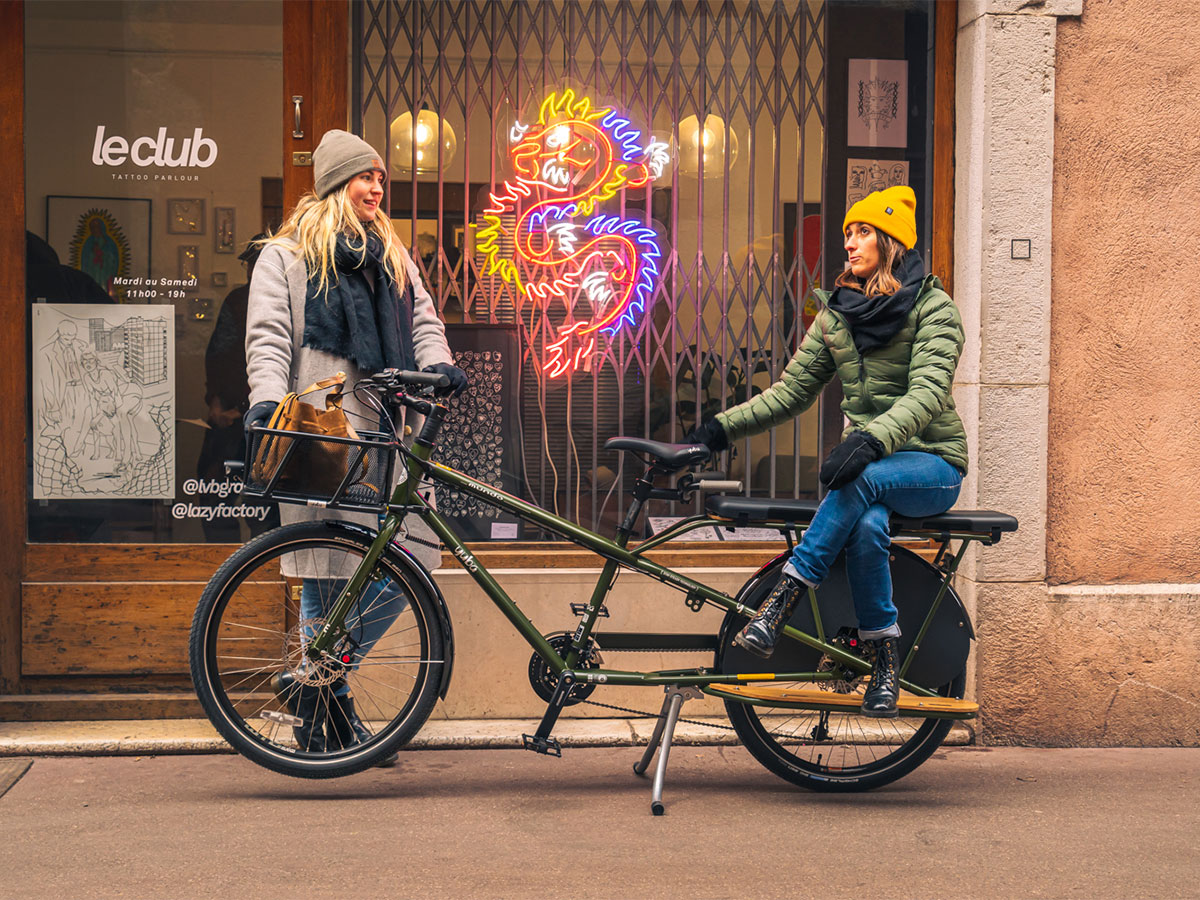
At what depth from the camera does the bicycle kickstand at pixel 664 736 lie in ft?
13.7

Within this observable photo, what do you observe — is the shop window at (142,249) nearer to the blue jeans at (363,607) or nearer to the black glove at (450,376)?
the blue jeans at (363,607)

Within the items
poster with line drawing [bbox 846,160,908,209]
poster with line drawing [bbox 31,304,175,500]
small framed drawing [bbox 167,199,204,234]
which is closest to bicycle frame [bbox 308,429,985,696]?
poster with line drawing [bbox 31,304,175,500]

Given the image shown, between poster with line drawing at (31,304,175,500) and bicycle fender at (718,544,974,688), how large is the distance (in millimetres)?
2560

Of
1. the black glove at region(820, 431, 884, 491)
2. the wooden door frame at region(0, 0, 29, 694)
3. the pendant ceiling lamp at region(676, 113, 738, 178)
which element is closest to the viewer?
the black glove at region(820, 431, 884, 491)

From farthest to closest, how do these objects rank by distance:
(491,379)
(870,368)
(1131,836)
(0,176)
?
1. (491,379)
2. (0,176)
3. (870,368)
4. (1131,836)

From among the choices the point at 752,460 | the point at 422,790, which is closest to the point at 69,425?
the point at 422,790

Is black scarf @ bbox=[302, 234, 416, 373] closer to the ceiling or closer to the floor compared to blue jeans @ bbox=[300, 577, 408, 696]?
closer to the ceiling

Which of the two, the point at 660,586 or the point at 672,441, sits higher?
the point at 672,441

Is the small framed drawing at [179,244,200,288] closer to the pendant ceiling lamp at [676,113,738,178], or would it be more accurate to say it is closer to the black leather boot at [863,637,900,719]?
the pendant ceiling lamp at [676,113,738,178]

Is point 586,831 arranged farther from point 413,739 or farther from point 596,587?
point 413,739

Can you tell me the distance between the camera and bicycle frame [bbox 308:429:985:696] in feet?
13.9

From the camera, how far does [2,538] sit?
5.22 metres

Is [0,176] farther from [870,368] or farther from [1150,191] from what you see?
[1150,191]

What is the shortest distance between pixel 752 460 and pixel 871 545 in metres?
1.54
